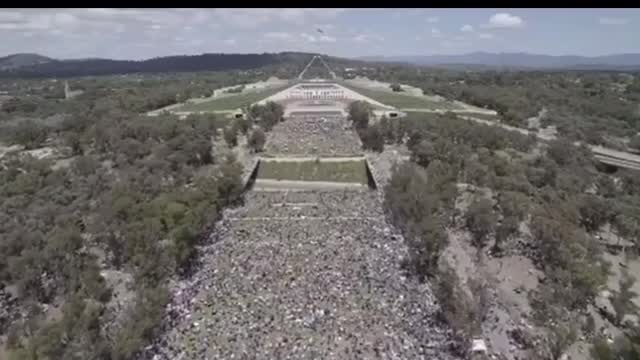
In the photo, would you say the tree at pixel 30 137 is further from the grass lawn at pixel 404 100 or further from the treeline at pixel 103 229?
the grass lawn at pixel 404 100

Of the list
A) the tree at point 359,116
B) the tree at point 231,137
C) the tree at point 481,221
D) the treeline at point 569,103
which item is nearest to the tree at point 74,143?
the tree at point 231,137

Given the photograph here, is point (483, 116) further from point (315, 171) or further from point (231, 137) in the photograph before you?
point (231, 137)

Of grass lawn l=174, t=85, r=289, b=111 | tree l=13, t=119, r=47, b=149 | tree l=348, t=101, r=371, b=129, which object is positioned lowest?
tree l=13, t=119, r=47, b=149

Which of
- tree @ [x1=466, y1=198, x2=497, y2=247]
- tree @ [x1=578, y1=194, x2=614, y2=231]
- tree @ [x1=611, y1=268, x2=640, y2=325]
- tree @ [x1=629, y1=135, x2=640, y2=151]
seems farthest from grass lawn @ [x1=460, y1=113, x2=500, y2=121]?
tree @ [x1=611, y1=268, x2=640, y2=325]

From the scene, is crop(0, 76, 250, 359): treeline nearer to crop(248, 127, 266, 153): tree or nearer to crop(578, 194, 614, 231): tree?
crop(248, 127, 266, 153): tree

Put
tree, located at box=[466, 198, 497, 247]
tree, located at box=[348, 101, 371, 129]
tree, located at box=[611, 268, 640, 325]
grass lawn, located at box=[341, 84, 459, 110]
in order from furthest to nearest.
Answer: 1. grass lawn, located at box=[341, 84, 459, 110]
2. tree, located at box=[348, 101, 371, 129]
3. tree, located at box=[466, 198, 497, 247]
4. tree, located at box=[611, 268, 640, 325]

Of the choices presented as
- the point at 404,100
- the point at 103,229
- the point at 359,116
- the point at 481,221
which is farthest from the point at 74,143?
the point at 404,100
